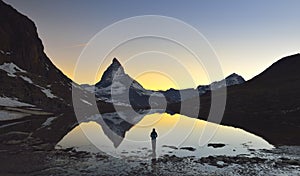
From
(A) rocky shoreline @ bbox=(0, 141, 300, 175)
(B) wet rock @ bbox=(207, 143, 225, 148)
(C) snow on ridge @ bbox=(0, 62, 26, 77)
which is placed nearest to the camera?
(A) rocky shoreline @ bbox=(0, 141, 300, 175)

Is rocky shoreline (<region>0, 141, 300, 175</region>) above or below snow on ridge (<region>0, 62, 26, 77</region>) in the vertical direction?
below

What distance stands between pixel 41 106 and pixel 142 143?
114m

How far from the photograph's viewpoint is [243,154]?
116 ft

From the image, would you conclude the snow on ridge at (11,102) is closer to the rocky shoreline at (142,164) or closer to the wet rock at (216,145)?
the rocky shoreline at (142,164)

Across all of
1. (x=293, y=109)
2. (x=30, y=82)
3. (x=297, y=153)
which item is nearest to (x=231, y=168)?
(x=297, y=153)

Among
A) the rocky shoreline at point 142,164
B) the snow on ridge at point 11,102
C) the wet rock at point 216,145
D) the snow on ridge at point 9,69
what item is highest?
the snow on ridge at point 9,69

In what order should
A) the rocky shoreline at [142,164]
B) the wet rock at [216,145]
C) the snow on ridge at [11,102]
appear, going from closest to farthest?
1. the rocky shoreline at [142,164]
2. the wet rock at [216,145]
3. the snow on ridge at [11,102]

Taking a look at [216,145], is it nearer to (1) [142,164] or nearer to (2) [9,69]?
(1) [142,164]

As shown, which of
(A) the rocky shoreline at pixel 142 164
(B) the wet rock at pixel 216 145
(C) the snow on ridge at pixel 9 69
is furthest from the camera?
(C) the snow on ridge at pixel 9 69

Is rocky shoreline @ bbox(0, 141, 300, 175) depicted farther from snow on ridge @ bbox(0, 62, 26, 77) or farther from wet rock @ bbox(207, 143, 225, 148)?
snow on ridge @ bbox(0, 62, 26, 77)

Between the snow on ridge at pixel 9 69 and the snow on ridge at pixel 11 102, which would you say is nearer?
the snow on ridge at pixel 11 102

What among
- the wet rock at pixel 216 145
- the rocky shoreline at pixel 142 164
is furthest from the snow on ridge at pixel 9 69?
the wet rock at pixel 216 145

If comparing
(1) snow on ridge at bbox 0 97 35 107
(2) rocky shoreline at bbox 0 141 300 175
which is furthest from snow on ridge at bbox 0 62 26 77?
(2) rocky shoreline at bbox 0 141 300 175

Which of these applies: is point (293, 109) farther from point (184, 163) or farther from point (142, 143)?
point (184, 163)
